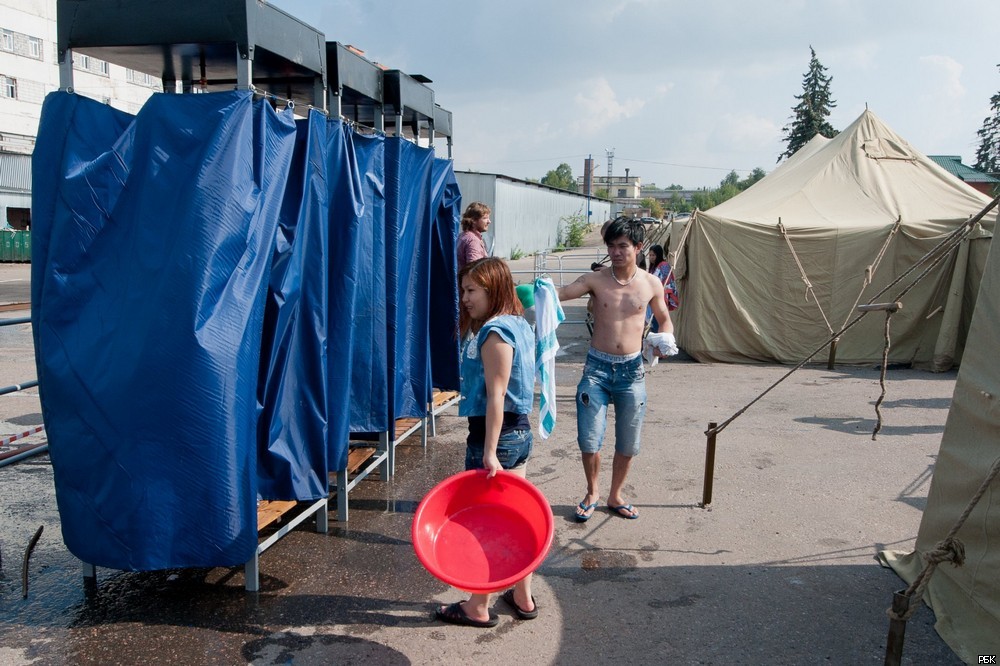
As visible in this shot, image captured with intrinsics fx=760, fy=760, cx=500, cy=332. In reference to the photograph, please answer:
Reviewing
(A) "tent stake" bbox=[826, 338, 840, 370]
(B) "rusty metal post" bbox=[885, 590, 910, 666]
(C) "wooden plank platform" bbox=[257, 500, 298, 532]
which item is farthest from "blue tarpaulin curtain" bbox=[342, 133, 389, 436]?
(A) "tent stake" bbox=[826, 338, 840, 370]

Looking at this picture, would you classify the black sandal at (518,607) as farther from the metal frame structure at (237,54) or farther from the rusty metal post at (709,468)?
the rusty metal post at (709,468)

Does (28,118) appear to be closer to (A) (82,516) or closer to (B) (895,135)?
(B) (895,135)

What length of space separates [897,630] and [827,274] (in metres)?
8.51

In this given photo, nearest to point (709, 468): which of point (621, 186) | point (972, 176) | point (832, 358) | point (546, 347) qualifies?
point (546, 347)

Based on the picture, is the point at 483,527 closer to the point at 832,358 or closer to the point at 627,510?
the point at 627,510

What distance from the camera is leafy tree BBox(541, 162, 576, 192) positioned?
329ft

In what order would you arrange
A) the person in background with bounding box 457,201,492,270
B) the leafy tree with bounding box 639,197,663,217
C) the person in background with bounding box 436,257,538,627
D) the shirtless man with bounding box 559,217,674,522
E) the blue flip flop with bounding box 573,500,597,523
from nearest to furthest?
the person in background with bounding box 436,257,538,627 → the shirtless man with bounding box 559,217,674,522 → the blue flip flop with bounding box 573,500,597,523 → the person in background with bounding box 457,201,492,270 → the leafy tree with bounding box 639,197,663,217

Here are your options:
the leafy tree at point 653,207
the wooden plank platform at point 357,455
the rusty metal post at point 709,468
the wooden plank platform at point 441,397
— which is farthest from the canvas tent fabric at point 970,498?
the leafy tree at point 653,207

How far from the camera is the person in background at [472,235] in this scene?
22.0ft

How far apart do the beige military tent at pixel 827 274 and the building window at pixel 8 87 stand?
37.7 m

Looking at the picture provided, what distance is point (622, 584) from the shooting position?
3.93m

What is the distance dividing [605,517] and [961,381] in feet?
7.17

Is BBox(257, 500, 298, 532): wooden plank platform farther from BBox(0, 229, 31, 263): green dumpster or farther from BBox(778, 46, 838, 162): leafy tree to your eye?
BBox(778, 46, 838, 162): leafy tree

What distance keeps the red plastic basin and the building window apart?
1651 inches
